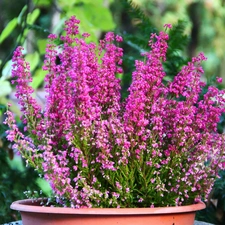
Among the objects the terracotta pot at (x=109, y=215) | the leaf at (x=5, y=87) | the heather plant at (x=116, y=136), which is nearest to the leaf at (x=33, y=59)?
the leaf at (x=5, y=87)

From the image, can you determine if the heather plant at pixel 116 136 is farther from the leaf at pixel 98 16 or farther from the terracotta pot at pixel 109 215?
the leaf at pixel 98 16

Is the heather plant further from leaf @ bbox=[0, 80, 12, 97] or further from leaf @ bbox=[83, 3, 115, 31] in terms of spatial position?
leaf @ bbox=[83, 3, 115, 31]

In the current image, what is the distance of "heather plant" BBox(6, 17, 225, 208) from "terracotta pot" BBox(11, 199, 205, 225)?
4 centimetres

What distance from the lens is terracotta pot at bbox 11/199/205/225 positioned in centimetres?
150

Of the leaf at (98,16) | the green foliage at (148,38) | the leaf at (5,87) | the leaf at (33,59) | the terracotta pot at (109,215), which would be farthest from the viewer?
the leaf at (98,16)

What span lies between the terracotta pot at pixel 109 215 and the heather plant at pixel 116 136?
40 millimetres

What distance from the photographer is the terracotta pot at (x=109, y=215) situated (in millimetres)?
1505

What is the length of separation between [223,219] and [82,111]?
50.4 inches

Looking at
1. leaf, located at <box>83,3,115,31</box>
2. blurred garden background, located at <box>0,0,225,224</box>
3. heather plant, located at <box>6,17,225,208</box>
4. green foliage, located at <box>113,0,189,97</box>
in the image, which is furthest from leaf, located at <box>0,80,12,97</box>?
heather plant, located at <box>6,17,225,208</box>

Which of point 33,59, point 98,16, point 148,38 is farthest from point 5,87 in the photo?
point 98,16

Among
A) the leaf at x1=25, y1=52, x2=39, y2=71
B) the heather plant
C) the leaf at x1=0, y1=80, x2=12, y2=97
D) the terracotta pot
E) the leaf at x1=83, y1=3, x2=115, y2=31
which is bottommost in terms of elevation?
the terracotta pot

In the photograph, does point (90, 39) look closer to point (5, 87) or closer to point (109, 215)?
point (5, 87)

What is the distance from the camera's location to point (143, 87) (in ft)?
5.32

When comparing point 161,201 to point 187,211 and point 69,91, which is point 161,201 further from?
point 69,91
